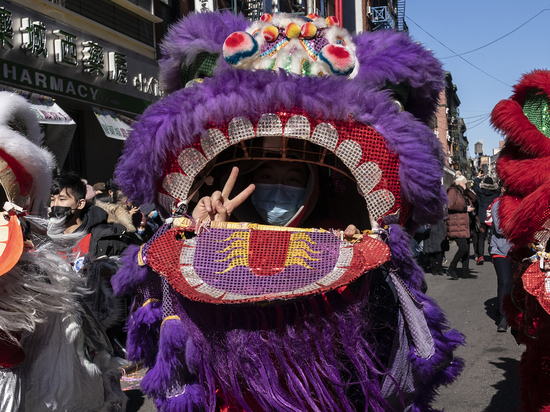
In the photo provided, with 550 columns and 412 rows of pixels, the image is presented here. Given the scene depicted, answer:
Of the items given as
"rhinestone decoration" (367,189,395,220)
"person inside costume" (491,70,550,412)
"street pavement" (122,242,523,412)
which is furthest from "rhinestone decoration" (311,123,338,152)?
"street pavement" (122,242,523,412)

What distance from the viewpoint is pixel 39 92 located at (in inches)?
328

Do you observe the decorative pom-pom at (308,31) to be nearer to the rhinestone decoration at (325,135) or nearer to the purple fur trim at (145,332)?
the rhinestone decoration at (325,135)

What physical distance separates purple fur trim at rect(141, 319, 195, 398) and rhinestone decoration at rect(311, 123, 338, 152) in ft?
2.68

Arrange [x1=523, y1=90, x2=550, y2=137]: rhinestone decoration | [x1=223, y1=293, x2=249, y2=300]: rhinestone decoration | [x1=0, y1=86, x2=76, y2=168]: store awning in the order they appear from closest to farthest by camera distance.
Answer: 1. [x1=223, y1=293, x2=249, y2=300]: rhinestone decoration
2. [x1=523, y1=90, x2=550, y2=137]: rhinestone decoration
3. [x1=0, y1=86, x2=76, y2=168]: store awning

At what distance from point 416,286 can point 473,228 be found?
10.8 meters

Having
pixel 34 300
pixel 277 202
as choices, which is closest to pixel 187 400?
pixel 34 300

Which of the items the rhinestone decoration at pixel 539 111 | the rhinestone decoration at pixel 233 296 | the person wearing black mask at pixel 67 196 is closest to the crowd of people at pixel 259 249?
the rhinestone decoration at pixel 233 296

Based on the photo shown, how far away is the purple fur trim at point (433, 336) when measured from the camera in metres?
2.15

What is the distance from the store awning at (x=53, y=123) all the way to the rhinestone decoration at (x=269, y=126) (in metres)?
6.52

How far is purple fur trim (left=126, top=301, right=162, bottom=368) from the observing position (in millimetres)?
2254

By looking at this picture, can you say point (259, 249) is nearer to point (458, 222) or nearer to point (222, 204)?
point (222, 204)

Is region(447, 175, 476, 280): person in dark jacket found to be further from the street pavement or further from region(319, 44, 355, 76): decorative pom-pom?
region(319, 44, 355, 76): decorative pom-pom

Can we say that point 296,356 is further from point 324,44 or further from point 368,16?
point 368,16

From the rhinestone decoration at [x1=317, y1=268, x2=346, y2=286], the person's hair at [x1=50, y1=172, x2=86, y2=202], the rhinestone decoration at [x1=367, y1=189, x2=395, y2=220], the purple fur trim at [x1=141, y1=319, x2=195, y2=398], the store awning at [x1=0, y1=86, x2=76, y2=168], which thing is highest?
the store awning at [x1=0, y1=86, x2=76, y2=168]
